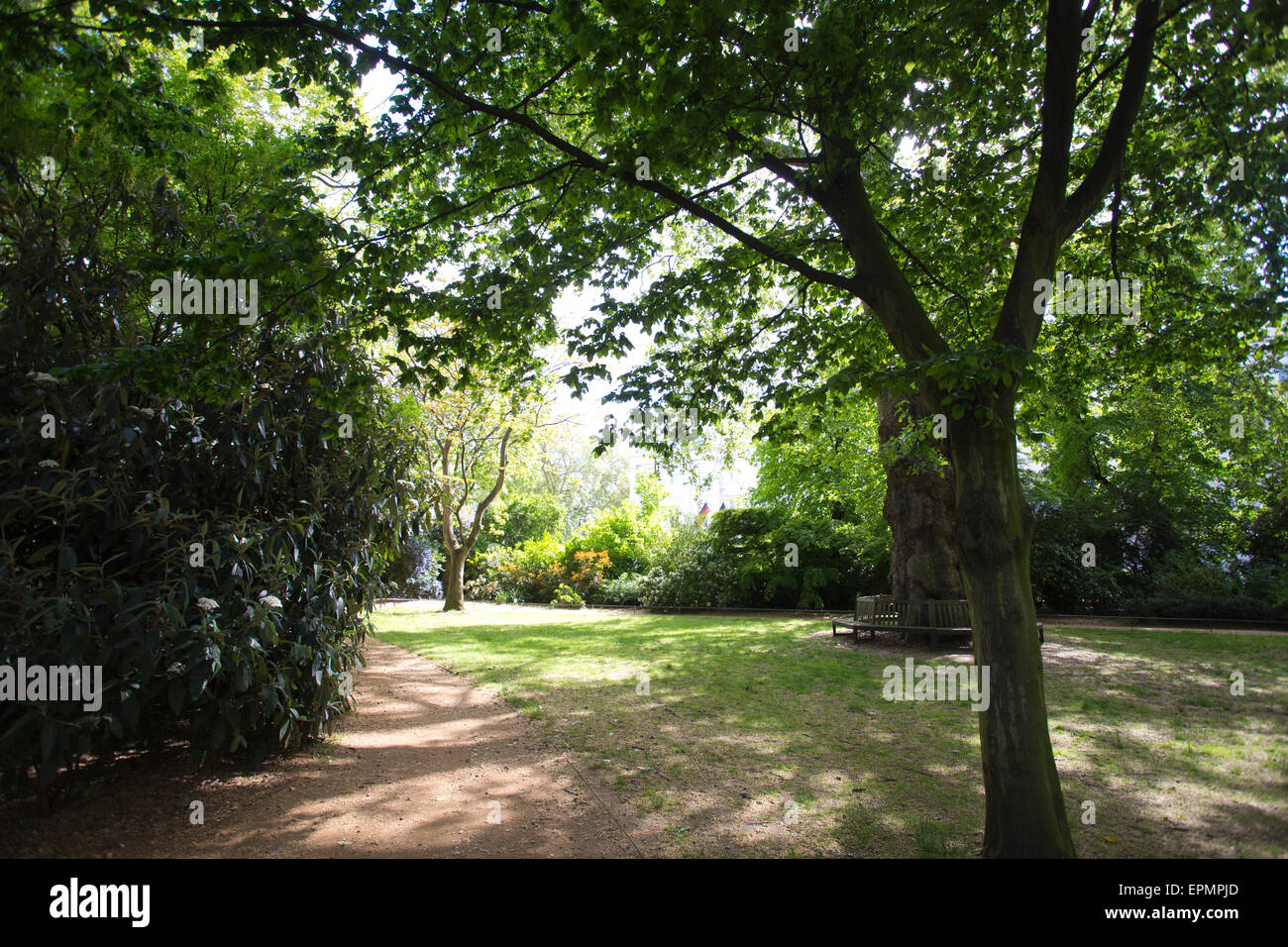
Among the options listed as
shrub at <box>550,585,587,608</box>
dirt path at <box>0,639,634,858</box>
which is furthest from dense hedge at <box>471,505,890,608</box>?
dirt path at <box>0,639,634,858</box>

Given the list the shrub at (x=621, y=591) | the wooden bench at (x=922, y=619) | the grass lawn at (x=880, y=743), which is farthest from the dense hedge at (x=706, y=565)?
Answer: the grass lawn at (x=880, y=743)

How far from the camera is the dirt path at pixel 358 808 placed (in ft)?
14.0

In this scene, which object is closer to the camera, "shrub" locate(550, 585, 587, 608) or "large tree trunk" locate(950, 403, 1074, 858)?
"large tree trunk" locate(950, 403, 1074, 858)

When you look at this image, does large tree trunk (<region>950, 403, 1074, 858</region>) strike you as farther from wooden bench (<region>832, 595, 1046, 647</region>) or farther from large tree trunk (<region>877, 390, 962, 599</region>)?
large tree trunk (<region>877, 390, 962, 599</region>)

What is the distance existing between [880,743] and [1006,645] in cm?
275

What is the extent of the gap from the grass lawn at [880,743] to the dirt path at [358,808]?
1.46 ft

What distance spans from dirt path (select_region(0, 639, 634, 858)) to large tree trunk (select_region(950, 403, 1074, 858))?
227cm

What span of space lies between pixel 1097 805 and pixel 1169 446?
10649 millimetres

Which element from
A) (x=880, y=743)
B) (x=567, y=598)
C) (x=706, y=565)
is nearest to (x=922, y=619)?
(x=880, y=743)

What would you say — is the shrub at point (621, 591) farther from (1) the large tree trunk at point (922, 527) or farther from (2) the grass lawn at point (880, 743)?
(1) the large tree trunk at point (922, 527)

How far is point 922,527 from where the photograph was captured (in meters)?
11.9

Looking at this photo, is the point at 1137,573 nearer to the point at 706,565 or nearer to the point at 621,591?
the point at 706,565

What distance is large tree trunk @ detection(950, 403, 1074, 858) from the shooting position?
3955 millimetres

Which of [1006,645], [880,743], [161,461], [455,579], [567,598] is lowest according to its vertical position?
[567,598]
